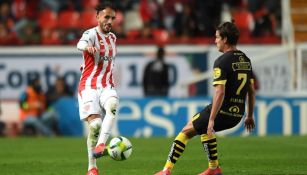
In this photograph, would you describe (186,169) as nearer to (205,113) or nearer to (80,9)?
(205,113)

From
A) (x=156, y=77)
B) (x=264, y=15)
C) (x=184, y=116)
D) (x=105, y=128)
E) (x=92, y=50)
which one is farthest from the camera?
(x=264, y=15)

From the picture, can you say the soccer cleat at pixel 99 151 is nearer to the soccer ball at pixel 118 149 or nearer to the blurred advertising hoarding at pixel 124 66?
the soccer ball at pixel 118 149

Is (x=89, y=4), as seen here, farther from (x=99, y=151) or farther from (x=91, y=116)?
(x=99, y=151)

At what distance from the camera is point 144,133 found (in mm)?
19359

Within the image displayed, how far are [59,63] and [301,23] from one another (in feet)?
22.2

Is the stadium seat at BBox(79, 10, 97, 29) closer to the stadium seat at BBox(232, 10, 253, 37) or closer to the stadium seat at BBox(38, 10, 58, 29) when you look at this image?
the stadium seat at BBox(38, 10, 58, 29)

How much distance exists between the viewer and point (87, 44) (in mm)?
9711

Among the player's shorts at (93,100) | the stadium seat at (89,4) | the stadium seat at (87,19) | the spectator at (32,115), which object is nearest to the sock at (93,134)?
the player's shorts at (93,100)

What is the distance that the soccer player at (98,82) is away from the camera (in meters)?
9.72

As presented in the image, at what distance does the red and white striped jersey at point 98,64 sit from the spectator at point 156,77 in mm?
9656

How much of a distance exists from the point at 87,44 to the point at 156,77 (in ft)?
33.3

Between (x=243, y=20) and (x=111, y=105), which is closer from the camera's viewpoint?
(x=111, y=105)

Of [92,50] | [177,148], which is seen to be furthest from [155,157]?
[92,50]

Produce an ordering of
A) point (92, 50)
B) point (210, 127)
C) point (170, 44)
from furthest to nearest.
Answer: point (170, 44)
point (92, 50)
point (210, 127)
